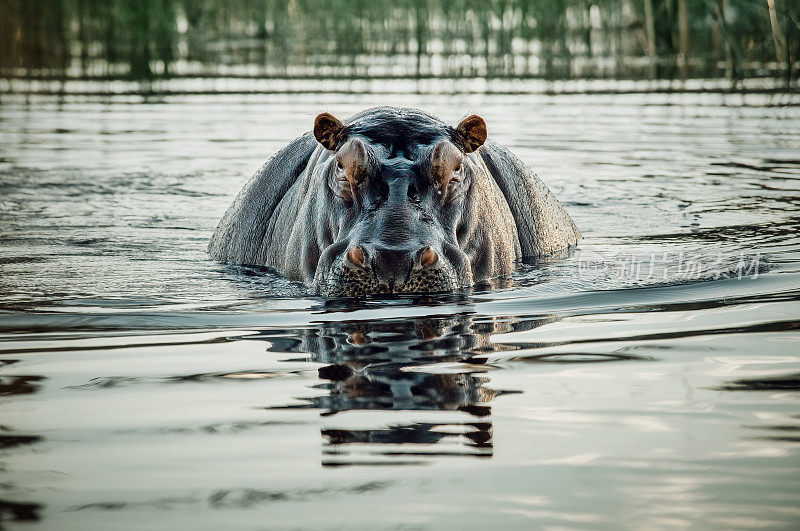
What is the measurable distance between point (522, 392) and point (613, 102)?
13311mm

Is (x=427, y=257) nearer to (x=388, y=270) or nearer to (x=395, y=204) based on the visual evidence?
(x=388, y=270)

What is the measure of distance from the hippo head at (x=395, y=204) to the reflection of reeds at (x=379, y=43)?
11.6m

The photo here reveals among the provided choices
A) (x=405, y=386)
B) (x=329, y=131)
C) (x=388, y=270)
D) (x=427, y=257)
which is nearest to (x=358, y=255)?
(x=388, y=270)

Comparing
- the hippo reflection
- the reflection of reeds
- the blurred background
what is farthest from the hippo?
the reflection of reeds

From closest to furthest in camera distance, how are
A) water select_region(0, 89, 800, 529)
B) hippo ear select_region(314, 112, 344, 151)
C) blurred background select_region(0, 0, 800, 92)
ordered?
water select_region(0, 89, 800, 529)
hippo ear select_region(314, 112, 344, 151)
blurred background select_region(0, 0, 800, 92)

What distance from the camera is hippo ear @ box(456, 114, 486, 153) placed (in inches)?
262

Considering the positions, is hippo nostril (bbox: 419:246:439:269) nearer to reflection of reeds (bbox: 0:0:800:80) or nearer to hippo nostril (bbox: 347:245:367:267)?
hippo nostril (bbox: 347:245:367:267)

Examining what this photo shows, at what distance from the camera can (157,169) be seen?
1232cm

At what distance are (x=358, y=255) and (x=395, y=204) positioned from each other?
488 mm

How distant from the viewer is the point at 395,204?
6.00 m

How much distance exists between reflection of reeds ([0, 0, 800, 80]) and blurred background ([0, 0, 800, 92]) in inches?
1.4

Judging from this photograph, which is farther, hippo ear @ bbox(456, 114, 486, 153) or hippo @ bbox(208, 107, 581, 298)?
hippo ear @ bbox(456, 114, 486, 153)

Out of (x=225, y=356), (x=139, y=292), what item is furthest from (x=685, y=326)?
(x=139, y=292)

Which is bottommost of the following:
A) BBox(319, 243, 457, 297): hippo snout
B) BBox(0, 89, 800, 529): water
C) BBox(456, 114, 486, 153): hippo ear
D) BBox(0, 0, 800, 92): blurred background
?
BBox(0, 89, 800, 529): water
